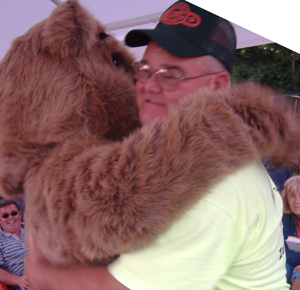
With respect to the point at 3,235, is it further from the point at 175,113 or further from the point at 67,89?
the point at 175,113

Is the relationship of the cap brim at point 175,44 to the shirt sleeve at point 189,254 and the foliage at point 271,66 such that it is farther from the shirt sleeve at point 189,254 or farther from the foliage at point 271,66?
the foliage at point 271,66

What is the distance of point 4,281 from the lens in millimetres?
2988

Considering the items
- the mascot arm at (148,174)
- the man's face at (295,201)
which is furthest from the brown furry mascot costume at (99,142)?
the man's face at (295,201)

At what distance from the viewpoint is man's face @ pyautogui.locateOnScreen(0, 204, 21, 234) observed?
3277 millimetres

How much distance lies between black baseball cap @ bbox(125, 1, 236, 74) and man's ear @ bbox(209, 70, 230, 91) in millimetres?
56

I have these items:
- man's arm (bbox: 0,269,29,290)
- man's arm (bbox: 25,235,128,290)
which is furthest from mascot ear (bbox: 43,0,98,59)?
man's arm (bbox: 0,269,29,290)

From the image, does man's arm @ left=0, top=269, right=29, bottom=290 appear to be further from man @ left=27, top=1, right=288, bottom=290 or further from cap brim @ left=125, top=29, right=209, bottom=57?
cap brim @ left=125, top=29, right=209, bottom=57

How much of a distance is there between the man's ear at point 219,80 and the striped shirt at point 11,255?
3013 millimetres

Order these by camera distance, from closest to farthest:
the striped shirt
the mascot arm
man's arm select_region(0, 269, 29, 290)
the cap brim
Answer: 1. the mascot arm
2. the cap brim
3. man's arm select_region(0, 269, 29, 290)
4. the striped shirt

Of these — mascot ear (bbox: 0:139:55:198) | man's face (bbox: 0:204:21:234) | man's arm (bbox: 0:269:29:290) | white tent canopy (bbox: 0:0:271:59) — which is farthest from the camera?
man's face (bbox: 0:204:21:234)

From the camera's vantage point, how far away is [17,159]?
0.95m

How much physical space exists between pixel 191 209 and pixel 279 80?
11156 millimetres

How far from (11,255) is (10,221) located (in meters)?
0.42

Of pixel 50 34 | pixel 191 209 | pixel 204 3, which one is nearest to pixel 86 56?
pixel 50 34
